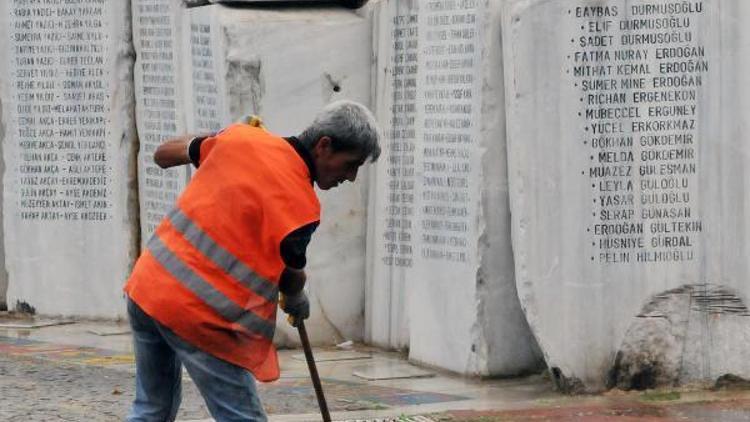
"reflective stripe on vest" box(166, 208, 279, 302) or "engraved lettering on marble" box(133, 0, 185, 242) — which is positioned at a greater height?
"engraved lettering on marble" box(133, 0, 185, 242)

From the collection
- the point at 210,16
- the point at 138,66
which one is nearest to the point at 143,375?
the point at 210,16

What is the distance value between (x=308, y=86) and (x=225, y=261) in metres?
4.84

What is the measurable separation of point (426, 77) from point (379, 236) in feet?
3.72

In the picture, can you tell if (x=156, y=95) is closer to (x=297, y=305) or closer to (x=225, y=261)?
(x=297, y=305)

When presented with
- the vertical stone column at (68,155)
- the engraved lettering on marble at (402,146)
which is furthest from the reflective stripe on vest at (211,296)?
the vertical stone column at (68,155)

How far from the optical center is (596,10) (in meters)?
8.88

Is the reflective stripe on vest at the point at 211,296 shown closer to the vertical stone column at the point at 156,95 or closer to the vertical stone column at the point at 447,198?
the vertical stone column at the point at 447,198

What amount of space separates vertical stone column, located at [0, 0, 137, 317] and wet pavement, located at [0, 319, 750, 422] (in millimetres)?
1450

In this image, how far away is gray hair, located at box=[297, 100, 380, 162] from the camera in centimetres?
603

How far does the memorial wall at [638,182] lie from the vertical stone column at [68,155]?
4.00 meters

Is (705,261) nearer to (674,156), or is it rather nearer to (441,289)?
(674,156)

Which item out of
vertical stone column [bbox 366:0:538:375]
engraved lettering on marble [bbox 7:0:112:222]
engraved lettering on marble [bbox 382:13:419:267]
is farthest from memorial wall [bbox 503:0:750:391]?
engraved lettering on marble [bbox 7:0:112:222]

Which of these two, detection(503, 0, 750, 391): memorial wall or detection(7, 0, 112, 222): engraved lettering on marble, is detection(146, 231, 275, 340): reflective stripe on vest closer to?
detection(503, 0, 750, 391): memorial wall

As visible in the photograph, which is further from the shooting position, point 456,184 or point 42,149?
point 42,149
